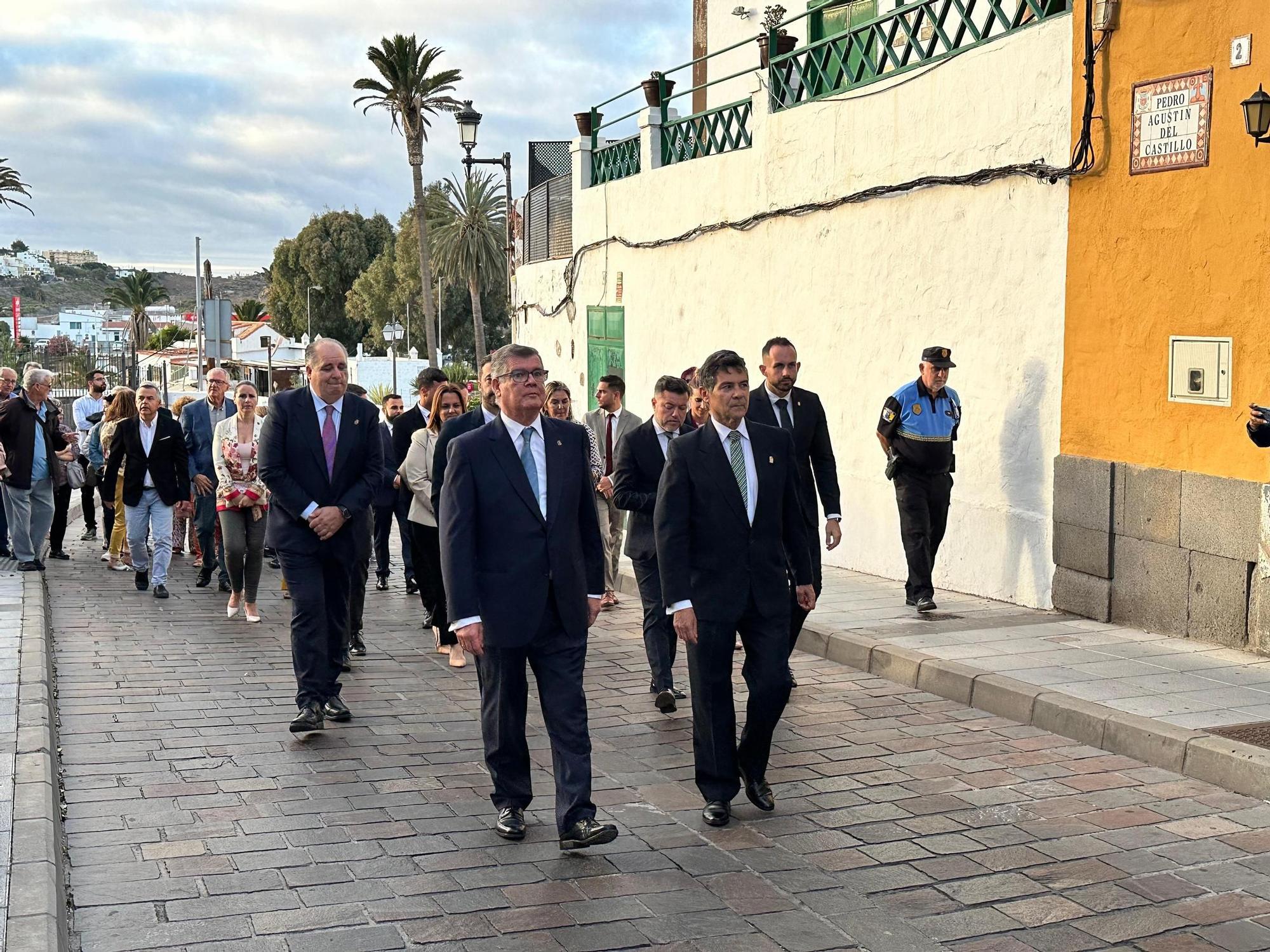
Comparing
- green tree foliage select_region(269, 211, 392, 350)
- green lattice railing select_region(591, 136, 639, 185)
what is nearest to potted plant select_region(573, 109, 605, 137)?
green lattice railing select_region(591, 136, 639, 185)

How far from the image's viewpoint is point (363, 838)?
5535 millimetres

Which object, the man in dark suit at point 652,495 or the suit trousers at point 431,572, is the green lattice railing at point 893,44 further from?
the suit trousers at point 431,572

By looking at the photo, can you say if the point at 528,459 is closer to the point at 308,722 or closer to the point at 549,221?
the point at 308,722

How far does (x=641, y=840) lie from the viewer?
18.2 feet

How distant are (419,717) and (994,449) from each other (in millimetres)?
5119

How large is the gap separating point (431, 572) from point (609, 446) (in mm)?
1670

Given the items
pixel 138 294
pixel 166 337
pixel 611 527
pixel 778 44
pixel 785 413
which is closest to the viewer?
pixel 785 413

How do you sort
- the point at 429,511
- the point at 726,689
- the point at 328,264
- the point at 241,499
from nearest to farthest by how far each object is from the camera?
the point at 726,689
the point at 429,511
the point at 241,499
the point at 328,264

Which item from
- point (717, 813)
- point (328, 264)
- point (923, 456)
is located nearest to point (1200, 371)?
point (923, 456)

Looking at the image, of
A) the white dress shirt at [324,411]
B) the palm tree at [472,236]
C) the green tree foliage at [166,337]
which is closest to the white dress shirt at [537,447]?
the white dress shirt at [324,411]

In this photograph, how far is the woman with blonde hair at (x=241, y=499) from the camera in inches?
414

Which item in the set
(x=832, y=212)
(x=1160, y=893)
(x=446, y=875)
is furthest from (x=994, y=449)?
(x=446, y=875)

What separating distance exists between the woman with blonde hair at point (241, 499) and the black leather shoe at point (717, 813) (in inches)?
222

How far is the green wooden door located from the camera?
19922 millimetres
